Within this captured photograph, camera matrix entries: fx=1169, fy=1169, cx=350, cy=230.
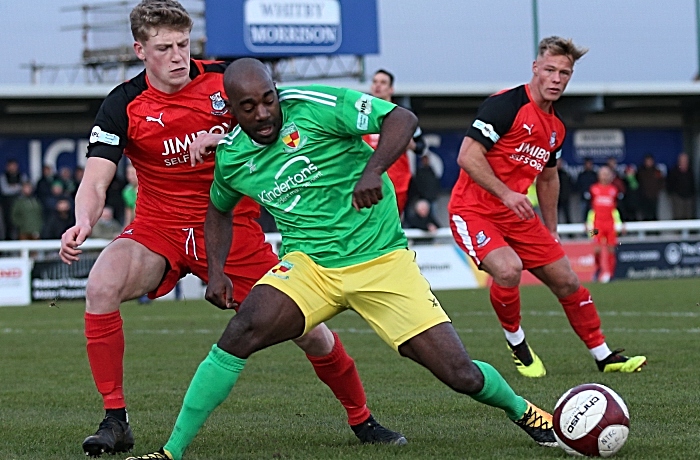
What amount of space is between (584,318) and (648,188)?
1888 centimetres

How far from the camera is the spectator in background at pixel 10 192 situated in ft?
75.8

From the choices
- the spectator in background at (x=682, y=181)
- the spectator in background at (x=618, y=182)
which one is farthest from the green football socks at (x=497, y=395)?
the spectator in background at (x=682, y=181)

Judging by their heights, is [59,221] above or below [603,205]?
above

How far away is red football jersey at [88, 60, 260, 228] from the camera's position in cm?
589

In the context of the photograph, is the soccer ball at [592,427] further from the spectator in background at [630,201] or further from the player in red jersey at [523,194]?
the spectator in background at [630,201]

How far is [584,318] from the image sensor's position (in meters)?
8.69

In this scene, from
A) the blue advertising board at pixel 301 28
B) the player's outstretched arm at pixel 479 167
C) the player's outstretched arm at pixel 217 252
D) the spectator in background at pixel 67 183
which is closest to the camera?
the player's outstretched arm at pixel 217 252

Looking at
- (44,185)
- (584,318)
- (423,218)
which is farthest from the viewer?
(44,185)

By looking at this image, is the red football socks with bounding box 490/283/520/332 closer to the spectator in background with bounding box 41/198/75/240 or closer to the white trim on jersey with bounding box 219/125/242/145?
the white trim on jersey with bounding box 219/125/242/145

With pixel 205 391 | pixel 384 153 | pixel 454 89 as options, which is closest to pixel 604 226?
pixel 454 89

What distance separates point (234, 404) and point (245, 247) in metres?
1.69

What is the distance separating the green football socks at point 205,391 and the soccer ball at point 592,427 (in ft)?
4.85

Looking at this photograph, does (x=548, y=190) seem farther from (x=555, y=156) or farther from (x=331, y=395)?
(x=331, y=395)

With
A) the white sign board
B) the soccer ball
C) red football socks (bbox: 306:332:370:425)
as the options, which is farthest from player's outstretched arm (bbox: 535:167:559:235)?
the white sign board
